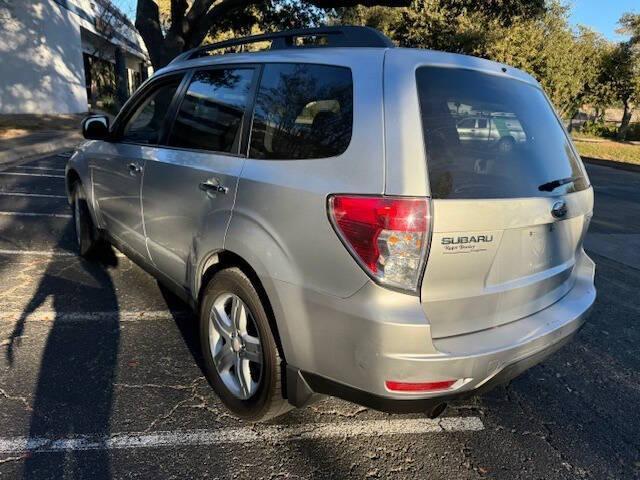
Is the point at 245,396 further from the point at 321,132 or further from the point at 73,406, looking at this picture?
the point at 321,132

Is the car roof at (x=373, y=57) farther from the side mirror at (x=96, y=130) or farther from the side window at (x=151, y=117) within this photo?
the side mirror at (x=96, y=130)

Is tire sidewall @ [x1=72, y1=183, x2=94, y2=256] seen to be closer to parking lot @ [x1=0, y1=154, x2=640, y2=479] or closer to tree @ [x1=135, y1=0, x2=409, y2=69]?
parking lot @ [x1=0, y1=154, x2=640, y2=479]

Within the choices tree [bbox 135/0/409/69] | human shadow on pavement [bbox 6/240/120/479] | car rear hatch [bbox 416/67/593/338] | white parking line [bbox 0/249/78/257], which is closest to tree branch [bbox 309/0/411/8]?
tree [bbox 135/0/409/69]

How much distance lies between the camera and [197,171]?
115 inches

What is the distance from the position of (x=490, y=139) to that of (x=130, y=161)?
2456mm

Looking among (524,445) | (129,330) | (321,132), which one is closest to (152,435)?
(129,330)

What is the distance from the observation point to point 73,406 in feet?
9.04

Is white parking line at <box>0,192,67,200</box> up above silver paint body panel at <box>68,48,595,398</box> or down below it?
below

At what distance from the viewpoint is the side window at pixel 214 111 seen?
9.25 ft

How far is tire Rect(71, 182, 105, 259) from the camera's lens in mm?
4723

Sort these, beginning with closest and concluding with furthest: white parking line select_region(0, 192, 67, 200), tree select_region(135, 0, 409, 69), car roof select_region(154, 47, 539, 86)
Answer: car roof select_region(154, 47, 539, 86)
white parking line select_region(0, 192, 67, 200)
tree select_region(135, 0, 409, 69)

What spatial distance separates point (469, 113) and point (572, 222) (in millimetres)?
795

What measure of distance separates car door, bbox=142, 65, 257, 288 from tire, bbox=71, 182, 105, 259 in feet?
4.86

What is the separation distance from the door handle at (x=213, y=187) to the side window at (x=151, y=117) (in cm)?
87
